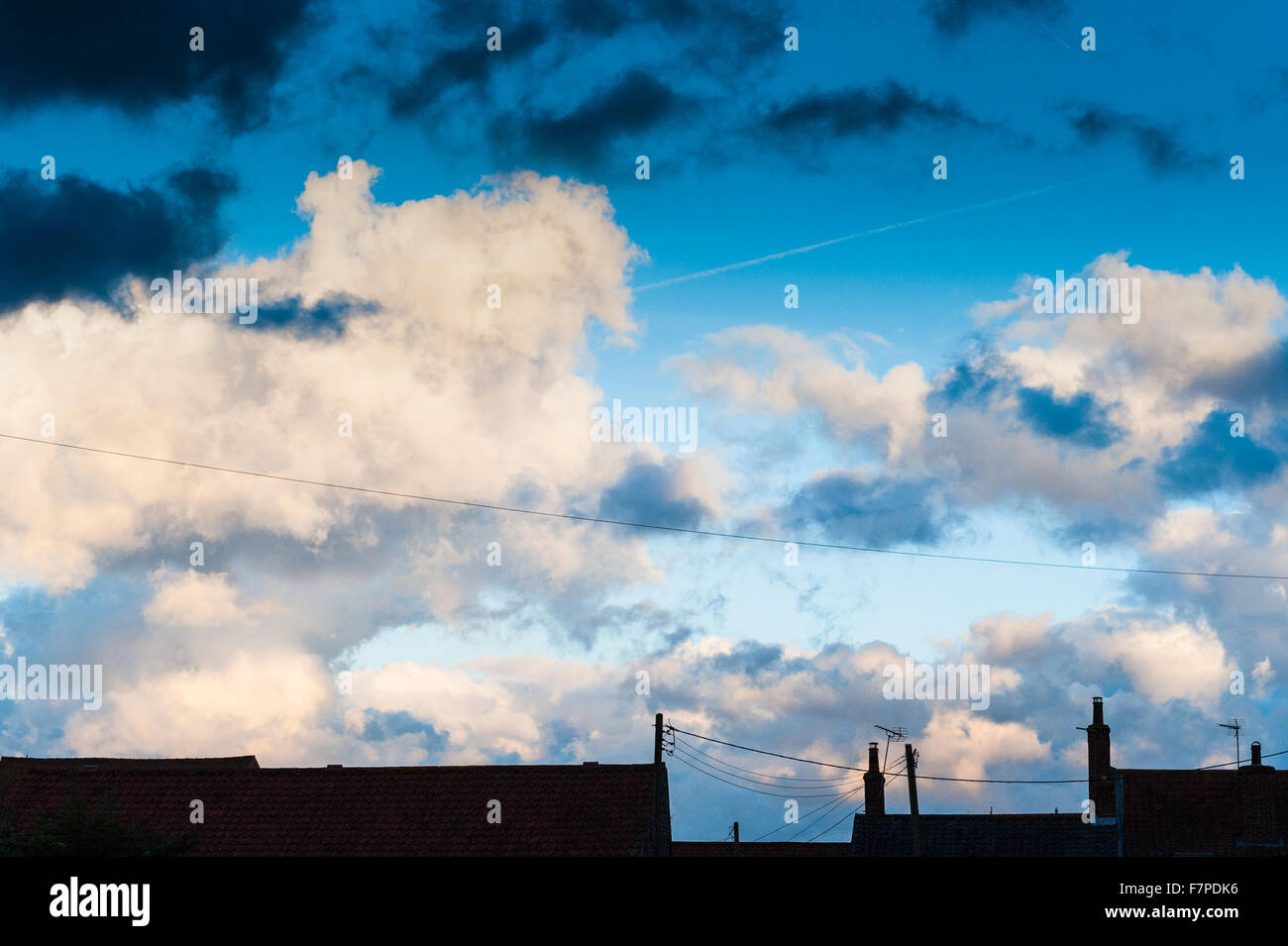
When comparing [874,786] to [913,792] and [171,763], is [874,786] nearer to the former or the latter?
[913,792]

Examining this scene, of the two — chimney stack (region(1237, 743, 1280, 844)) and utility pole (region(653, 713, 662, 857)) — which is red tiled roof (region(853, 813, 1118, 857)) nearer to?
chimney stack (region(1237, 743, 1280, 844))

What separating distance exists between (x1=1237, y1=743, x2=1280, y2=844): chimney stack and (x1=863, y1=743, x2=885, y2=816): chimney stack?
14785mm

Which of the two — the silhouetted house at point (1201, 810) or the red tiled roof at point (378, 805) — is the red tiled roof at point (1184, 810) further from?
the red tiled roof at point (378, 805)

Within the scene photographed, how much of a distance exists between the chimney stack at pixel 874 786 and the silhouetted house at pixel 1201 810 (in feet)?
29.5

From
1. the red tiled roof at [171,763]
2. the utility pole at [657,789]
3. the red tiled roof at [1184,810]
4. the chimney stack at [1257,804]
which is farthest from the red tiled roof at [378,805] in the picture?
the chimney stack at [1257,804]

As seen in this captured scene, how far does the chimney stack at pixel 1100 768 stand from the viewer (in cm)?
4856

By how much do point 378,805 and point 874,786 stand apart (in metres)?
24.4

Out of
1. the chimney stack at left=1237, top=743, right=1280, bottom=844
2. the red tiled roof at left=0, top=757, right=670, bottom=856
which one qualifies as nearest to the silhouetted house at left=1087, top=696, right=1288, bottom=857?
the chimney stack at left=1237, top=743, right=1280, bottom=844

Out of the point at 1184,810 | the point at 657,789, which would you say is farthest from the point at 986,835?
the point at 657,789

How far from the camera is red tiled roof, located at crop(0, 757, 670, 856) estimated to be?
3612cm
